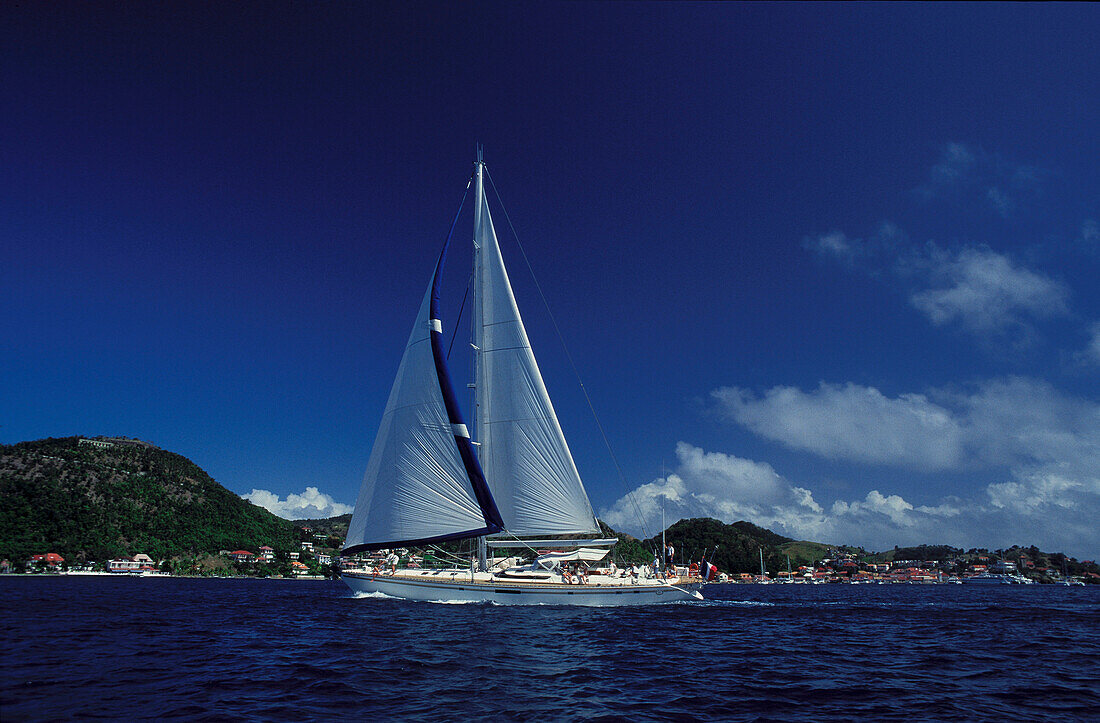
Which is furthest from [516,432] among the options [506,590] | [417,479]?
[506,590]

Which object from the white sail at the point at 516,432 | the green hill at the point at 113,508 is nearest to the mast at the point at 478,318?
the white sail at the point at 516,432

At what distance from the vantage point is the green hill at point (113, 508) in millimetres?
106125

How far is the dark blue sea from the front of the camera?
34.1 ft

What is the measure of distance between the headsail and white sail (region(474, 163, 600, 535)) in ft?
9.89

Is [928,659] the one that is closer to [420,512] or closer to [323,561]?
[420,512]

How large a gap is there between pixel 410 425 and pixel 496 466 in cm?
622

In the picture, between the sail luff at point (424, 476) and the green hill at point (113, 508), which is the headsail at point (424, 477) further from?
the green hill at point (113, 508)

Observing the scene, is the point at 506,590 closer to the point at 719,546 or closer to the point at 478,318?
the point at 478,318

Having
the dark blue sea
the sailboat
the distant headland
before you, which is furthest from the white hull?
the distant headland

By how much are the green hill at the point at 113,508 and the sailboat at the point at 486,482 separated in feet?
363

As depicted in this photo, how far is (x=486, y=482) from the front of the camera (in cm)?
3173

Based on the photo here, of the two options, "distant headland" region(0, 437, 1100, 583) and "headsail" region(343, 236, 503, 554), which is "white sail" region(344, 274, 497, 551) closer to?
"headsail" region(343, 236, 503, 554)

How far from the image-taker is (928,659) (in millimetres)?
17312

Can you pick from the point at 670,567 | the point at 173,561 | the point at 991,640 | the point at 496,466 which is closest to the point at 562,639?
the point at 496,466
